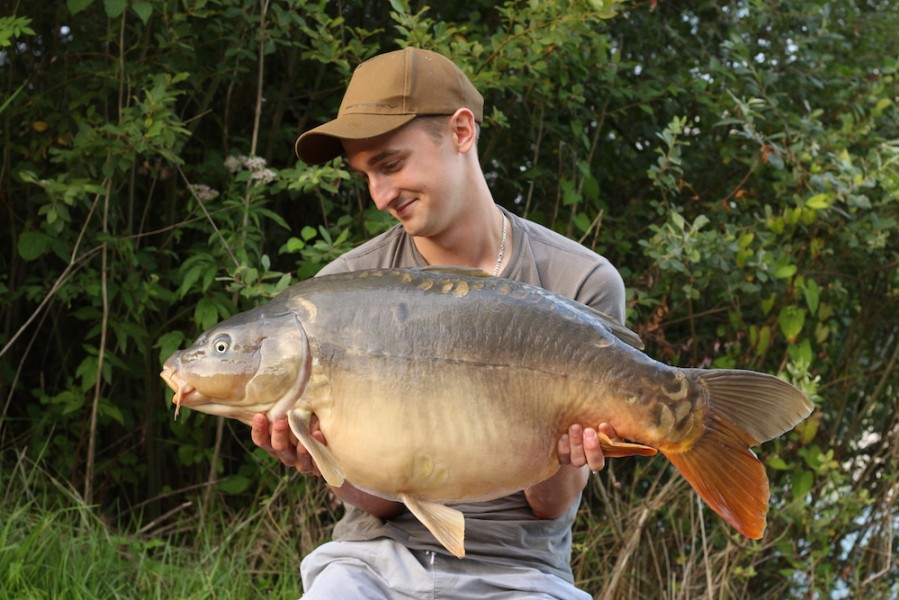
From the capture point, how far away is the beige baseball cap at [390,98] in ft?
6.67

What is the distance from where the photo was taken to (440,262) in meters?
2.20

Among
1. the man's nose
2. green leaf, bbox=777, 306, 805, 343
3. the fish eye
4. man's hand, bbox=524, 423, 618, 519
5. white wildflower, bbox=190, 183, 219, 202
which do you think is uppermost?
the man's nose

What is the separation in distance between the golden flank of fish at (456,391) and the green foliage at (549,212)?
1.35 meters

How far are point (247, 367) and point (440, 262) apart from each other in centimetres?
56

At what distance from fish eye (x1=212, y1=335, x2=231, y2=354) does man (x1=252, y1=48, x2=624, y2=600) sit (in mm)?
242

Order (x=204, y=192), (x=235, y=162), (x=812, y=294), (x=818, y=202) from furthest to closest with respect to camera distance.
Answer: (x=812, y=294)
(x=818, y=202)
(x=204, y=192)
(x=235, y=162)

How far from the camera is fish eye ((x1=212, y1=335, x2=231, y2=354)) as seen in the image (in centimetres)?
175

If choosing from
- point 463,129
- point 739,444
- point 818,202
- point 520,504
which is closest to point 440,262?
point 463,129

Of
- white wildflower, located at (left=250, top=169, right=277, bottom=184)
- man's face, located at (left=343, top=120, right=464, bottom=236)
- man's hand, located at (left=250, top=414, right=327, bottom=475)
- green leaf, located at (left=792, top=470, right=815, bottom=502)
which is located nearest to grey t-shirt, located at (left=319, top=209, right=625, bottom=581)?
man's face, located at (left=343, top=120, right=464, bottom=236)

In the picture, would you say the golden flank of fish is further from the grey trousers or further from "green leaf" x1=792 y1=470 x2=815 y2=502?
"green leaf" x1=792 y1=470 x2=815 y2=502

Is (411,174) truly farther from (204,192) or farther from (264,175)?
(204,192)

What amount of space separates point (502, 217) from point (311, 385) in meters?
0.67

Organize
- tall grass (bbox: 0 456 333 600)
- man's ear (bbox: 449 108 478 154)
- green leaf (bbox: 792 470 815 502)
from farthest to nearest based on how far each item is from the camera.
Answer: green leaf (bbox: 792 470 815 502)
tall grass (bbox: 0 456 333 600)
man's ear (bbox: 449 108 478 154)

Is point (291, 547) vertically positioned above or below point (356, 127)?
below
